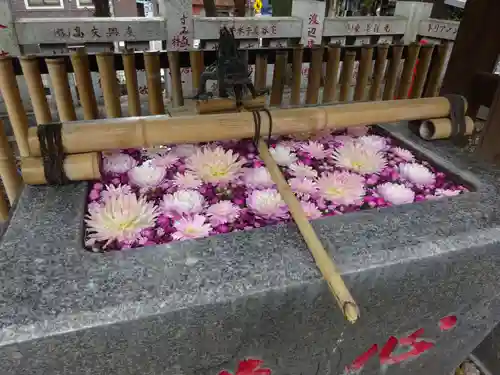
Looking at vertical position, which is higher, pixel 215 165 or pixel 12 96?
pixel 215 165

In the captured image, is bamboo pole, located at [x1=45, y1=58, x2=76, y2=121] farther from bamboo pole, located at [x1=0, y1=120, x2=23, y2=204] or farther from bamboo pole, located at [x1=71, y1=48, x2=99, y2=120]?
bamboo pole, located at [x1=0, y1=120, x2=23, y2=204]

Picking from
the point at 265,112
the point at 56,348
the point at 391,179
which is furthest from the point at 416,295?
the point at 56,348

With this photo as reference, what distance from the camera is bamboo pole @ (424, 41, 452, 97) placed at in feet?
13.9

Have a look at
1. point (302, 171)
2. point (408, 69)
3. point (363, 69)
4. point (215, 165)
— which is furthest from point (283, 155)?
point (408, 69)

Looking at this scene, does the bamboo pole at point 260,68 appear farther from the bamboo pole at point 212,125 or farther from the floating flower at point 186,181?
the floating flower at point 186,181

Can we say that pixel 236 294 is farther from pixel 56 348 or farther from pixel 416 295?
pixel 416 295

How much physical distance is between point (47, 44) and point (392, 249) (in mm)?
4390


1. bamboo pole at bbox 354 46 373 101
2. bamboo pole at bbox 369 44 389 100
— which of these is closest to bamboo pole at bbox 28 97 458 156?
bamboo pole at bbox 354 46 373 101

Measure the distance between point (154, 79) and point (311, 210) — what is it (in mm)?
2560

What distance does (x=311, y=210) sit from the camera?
1.20m

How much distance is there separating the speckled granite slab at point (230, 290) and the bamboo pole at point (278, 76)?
2.61 m

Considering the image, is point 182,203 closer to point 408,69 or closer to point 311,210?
point 311,210

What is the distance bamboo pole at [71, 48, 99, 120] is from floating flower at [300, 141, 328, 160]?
7.48 ft

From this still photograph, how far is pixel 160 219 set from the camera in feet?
3.75
